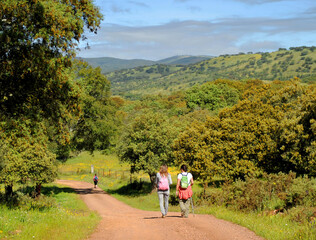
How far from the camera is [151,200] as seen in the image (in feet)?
101

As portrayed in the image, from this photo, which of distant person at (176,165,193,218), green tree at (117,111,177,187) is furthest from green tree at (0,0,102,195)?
green tree at (117,111,177,187)

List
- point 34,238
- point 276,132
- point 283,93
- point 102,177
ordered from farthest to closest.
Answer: point 102,177 → point 283,93 → point 276,132 → point 34,238

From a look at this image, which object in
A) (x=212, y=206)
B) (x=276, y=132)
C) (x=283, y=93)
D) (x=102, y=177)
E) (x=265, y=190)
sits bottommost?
(x=102, y=177)

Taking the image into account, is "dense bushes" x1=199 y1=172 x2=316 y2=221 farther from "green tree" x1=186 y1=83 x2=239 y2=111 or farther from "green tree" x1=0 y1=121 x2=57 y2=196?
A: "green tree" x1=186 y1=83 x2=239 y2=111

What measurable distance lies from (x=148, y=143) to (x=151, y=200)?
6.67 metres

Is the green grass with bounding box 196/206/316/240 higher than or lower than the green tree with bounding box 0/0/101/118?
lower

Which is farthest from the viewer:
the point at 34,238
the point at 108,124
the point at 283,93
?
the point at 283,93

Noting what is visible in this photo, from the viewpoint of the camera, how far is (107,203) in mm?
30219

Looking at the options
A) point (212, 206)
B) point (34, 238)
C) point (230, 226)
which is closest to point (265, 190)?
point (212, 206)

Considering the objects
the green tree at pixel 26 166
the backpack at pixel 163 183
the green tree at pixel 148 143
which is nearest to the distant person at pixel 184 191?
the backpack at pixel 163 183

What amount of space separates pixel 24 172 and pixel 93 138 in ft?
29.1

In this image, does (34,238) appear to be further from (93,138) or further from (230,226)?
(93,138)

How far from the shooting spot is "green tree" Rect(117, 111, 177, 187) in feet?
114

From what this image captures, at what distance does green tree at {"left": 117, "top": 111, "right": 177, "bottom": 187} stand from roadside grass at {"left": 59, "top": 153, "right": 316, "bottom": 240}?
2.84m
